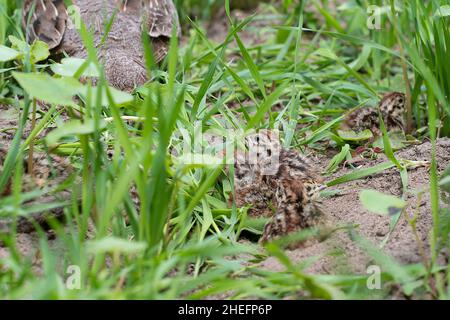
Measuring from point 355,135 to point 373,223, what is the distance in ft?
3.24

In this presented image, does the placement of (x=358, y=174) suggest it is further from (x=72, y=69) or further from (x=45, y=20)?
(x=45, y=20)

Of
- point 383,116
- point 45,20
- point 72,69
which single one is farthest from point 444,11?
point 45,20

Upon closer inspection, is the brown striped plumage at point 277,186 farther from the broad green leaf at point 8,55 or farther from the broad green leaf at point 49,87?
the broad green leaf at point 8,55

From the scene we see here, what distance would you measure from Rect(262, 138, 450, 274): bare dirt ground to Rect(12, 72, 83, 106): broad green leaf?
912 millimetres

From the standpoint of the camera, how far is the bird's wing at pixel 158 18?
4.75 meters

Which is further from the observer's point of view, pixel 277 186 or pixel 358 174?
pixel 358 174

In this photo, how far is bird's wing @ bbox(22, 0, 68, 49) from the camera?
178 inches

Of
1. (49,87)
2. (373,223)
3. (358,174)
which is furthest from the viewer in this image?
(358,174)

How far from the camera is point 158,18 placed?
15.9 ft

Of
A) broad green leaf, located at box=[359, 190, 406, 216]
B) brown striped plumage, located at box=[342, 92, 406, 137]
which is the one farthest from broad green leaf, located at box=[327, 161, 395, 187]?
broad green leaf, located at box=[359, 190, 406, 216]

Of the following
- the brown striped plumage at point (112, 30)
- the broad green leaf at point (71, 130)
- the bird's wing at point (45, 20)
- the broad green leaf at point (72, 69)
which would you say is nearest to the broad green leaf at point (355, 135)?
the brown striped plumage at point (112, 30)

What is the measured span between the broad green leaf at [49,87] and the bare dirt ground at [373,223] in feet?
2.99

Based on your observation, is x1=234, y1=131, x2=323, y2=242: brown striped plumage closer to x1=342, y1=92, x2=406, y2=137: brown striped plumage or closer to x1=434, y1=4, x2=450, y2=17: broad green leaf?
x1=342, y1=92, x2=406, y2=137: brown striped plumage
